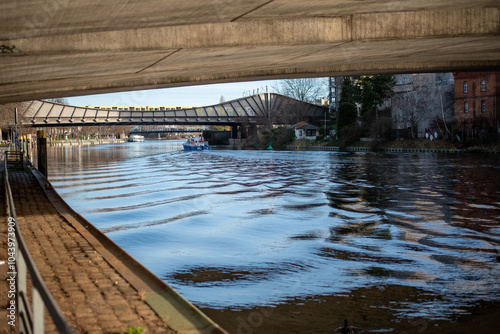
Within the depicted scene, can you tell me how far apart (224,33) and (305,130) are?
9292 cm

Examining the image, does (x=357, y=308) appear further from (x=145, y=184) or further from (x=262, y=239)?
(x=145, y=184)

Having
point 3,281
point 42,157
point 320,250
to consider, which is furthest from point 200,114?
point 3,281

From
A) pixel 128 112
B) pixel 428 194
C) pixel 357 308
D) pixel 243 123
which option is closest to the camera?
pixel 357 308

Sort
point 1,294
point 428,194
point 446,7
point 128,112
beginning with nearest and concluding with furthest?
1. point 1,294
2. point 446,7
3. point 428,194
4. point 128,112

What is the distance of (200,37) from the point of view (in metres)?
14.3

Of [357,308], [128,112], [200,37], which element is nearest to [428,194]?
[200,37]

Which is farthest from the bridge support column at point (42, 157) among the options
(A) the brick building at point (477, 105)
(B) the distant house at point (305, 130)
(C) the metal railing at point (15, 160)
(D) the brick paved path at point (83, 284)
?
(B) the distant house at point (305, 130)

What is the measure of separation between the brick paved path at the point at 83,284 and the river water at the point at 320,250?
190cm

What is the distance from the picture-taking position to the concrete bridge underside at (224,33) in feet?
37.1

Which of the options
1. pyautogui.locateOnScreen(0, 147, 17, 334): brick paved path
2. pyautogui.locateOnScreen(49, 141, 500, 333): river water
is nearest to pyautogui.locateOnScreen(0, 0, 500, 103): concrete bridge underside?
pyautogui.locateOnScreen(0, 147, 17, 334): brick paved path

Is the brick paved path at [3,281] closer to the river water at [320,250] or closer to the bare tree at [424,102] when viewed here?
the river water at [320,250]

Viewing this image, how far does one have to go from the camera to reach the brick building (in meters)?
58.2

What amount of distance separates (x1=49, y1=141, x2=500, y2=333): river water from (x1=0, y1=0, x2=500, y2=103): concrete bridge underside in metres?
5.40

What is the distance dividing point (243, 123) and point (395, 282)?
107695 mm
